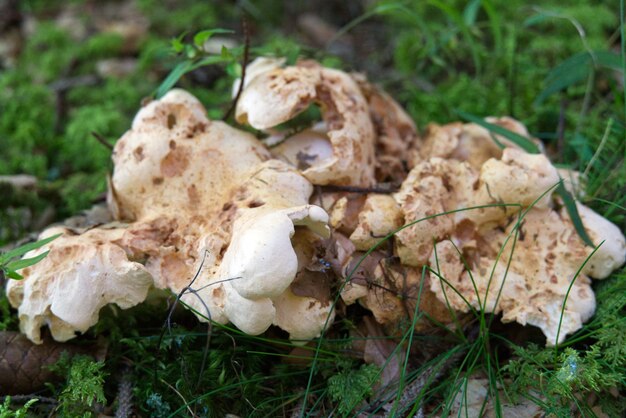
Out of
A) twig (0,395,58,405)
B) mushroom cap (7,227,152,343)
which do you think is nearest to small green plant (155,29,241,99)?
mushroom cap (7,227,152,343)

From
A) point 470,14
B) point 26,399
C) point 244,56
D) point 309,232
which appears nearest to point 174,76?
point 244,56

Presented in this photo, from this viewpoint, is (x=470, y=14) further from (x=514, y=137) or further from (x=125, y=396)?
(x=125, y=396)

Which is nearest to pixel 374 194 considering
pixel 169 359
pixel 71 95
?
pixel 169 359

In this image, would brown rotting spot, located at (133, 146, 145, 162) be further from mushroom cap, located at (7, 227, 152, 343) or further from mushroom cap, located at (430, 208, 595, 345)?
mushroom cap, located at (430, 208, 595, 345)

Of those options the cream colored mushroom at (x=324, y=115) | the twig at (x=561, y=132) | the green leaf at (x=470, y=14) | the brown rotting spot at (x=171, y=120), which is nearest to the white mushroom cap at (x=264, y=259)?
the cream colored mushroom at (x=324, y=115)

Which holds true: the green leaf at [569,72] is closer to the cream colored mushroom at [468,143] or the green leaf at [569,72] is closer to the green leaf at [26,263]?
the cream colored mushroom at [468,143]

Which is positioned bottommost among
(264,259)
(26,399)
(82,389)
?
(26,399)
